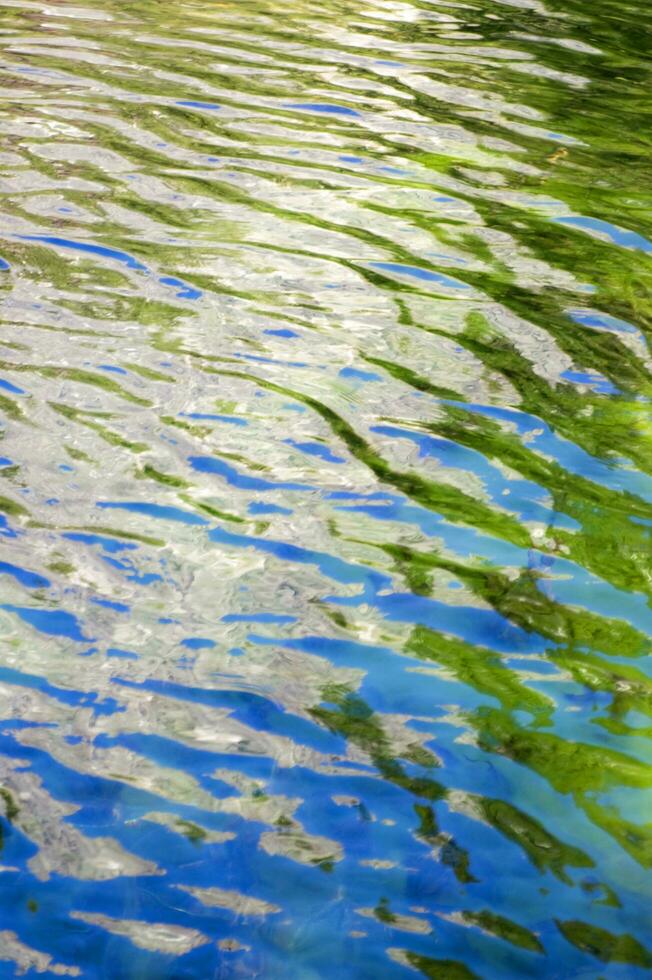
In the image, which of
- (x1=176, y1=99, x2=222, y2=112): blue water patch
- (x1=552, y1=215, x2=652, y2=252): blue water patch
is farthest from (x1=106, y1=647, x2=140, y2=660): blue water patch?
(x1=176, y1=99, x2=222, y2=112): blue water patch

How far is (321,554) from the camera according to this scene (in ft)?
12.2

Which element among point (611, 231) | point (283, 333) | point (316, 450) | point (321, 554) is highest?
point (611, 231)

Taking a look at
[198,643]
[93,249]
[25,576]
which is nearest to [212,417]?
[25,576]

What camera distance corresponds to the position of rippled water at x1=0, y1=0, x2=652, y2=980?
8.68ft

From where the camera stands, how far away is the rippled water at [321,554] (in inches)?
104

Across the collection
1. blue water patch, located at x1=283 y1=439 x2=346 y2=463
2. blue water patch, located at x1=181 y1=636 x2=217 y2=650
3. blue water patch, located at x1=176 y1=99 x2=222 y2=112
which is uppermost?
blue water patch, located at x1=176 y1=99 x2=222 y2=112

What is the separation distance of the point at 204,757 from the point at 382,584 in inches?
34.7

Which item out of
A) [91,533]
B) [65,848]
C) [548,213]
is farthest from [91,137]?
[65,848]

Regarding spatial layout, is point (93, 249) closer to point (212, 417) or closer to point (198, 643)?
point (212, 417)

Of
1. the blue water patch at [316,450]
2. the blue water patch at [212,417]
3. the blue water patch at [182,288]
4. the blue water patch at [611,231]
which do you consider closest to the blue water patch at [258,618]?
the blue water patch at [316,450]

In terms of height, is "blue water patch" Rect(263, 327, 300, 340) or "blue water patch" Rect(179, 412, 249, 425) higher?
"blue water patch" Rect(263, 327, 300, 340)

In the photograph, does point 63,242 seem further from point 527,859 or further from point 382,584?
point 527,859

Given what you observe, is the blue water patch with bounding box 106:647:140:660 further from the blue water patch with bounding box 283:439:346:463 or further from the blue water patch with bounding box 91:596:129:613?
the blue water patch with bounding box 283:439:346:463

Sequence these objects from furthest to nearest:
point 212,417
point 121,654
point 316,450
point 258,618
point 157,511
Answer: point 212,417, point 316,450, point 157,511, point 258,618, point 121,654
